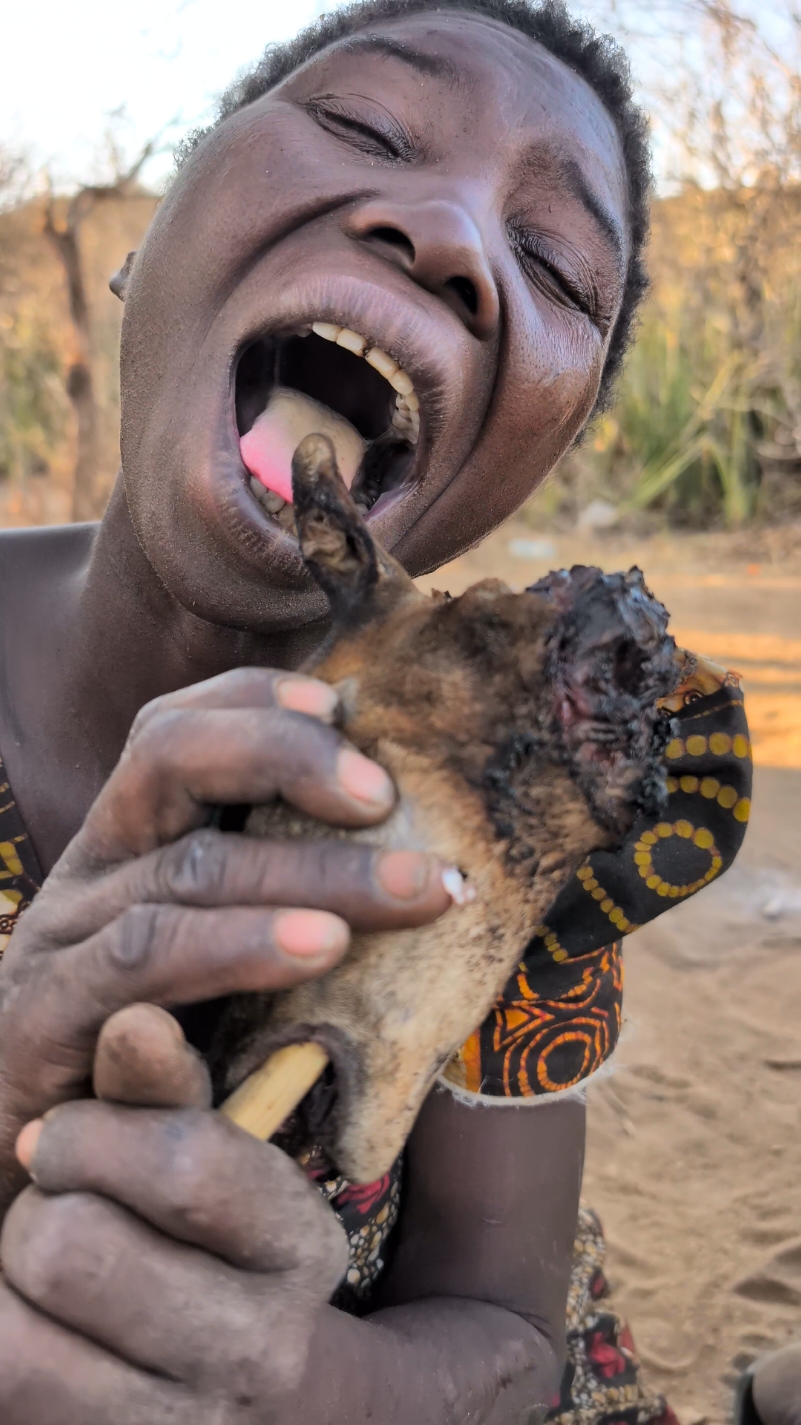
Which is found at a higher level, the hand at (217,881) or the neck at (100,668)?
the hand at (217,881)

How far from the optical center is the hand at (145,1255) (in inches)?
28.3

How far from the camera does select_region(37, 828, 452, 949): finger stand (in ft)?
2.41

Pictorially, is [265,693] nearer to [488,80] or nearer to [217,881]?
[217,881]

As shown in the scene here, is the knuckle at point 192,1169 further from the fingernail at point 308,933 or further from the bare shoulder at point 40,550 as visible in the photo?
the bare shoulder at point 40,550

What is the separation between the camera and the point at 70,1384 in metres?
0.73

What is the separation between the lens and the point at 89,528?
1964 millimetres

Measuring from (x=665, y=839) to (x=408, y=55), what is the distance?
102cm

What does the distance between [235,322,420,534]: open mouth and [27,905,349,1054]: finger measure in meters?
0.55

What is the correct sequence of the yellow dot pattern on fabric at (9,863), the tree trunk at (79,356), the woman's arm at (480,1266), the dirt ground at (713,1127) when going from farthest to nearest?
the tree trunk at (79,356) < the dirt ground at (713,1127) < the yellow dot pattern on fabric at (9,863) < the woman's arm at (480,1266)

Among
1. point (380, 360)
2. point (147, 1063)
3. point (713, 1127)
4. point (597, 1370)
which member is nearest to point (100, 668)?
point (380, 360)

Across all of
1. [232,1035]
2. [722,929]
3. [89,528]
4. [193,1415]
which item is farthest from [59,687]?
[722,929]

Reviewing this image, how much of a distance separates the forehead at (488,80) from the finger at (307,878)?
37.0 inches

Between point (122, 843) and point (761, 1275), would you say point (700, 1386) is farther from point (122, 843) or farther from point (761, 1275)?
point (122, 843)

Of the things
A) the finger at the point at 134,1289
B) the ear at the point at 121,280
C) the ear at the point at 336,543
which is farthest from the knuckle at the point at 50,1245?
the ear at the point at 121,280
